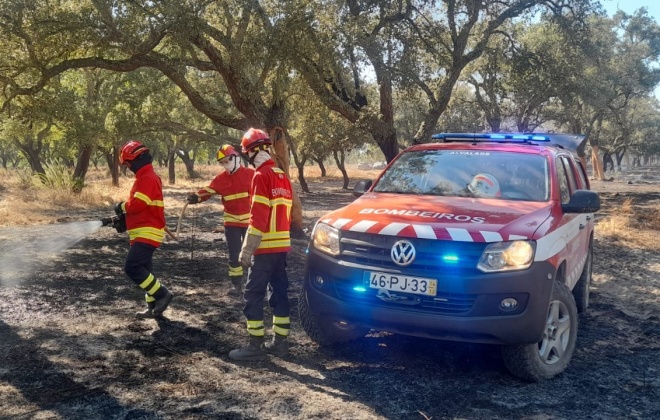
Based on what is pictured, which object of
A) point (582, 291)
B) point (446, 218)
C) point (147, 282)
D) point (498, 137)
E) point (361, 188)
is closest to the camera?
point (446, 218)

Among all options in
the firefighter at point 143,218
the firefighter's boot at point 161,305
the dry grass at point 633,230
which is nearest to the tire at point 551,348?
the firefighter's boot at point 161,305

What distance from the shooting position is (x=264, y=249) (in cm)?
462

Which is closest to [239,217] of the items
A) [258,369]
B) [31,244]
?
[258,369]

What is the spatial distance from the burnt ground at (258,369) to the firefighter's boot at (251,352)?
2.8 inches

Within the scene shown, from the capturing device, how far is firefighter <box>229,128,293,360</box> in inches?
178

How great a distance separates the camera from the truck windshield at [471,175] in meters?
4.91

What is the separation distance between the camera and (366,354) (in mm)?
4758

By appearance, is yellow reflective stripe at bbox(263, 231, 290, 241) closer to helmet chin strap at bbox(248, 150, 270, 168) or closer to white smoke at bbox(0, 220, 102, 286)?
helmet chin strap at bbox(248, 150, 270, 168)

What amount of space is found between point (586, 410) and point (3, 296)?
20.4 feet

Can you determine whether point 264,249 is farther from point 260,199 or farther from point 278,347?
point 278,347

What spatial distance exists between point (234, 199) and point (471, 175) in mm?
3105

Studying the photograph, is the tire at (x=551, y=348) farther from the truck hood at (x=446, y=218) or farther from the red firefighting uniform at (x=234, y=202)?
the red firefighting uniform at (x=234, y=202)

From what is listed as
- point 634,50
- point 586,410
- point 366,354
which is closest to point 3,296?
point 366,354

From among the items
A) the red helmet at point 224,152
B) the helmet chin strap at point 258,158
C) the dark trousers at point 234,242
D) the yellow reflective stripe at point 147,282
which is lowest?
the yellow reflective stripe at point 147,282
